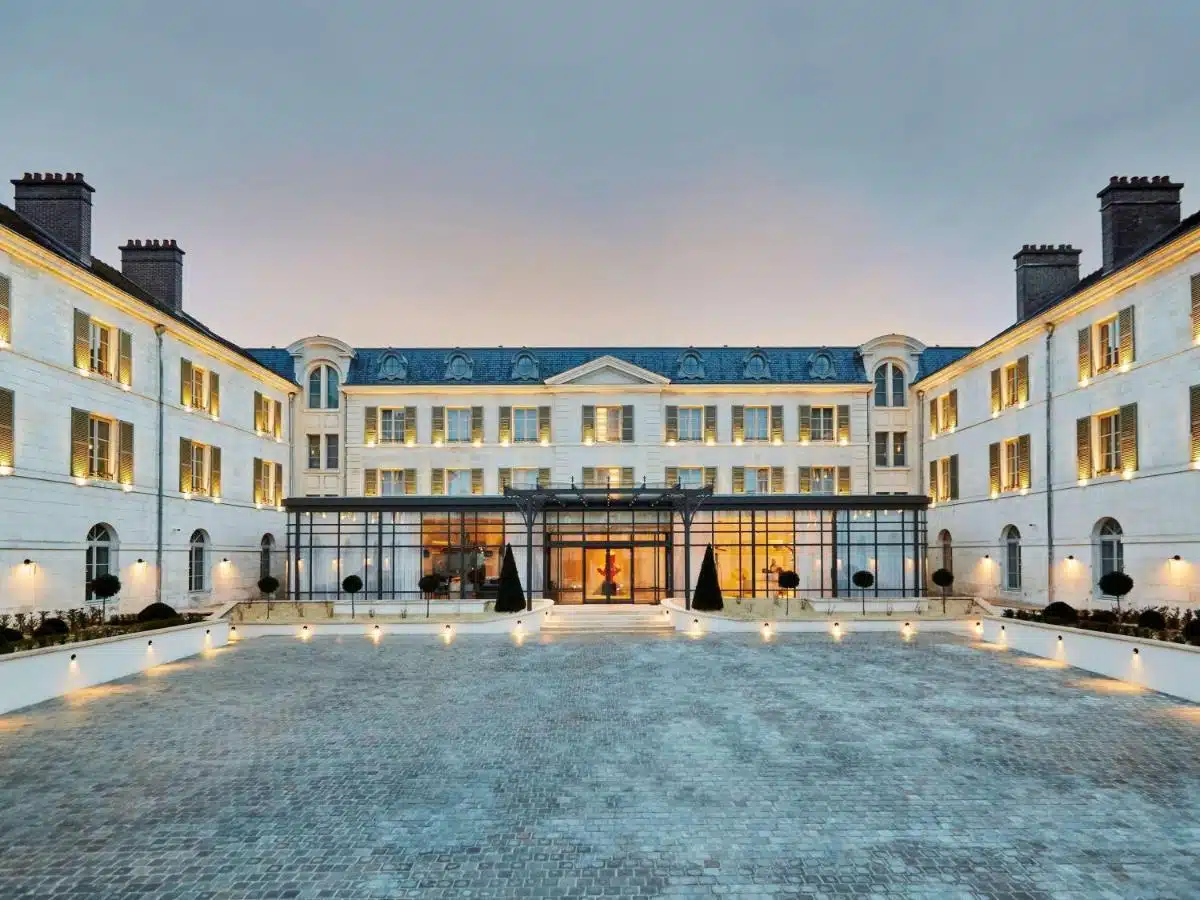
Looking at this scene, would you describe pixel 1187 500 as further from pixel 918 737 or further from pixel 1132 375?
pixel 918 737

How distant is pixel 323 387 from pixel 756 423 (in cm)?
2394

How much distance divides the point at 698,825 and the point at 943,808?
303cm

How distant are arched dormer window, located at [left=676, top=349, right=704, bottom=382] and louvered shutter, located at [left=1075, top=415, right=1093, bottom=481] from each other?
20126 mm

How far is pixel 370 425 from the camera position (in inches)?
1658

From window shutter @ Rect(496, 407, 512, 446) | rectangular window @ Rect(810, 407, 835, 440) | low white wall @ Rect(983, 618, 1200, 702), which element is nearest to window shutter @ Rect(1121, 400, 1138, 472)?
low white wall @ Rect(983, 618, 1200, 702)

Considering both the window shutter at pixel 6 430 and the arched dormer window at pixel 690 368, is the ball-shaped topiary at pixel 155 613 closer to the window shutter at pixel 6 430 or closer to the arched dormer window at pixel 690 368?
the window shutter at pixel 6 430

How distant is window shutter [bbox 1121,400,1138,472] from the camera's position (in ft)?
77.9

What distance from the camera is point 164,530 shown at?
28.1m

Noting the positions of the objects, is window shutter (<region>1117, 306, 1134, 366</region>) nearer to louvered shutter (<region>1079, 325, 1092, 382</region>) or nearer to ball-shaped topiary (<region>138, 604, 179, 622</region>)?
louvered shutter (<region>1079, 325, 1092, 382</region>)

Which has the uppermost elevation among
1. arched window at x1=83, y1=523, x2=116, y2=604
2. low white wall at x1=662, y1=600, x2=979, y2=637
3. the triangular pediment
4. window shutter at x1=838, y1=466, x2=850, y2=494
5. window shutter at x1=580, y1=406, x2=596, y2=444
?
the triangular pediment

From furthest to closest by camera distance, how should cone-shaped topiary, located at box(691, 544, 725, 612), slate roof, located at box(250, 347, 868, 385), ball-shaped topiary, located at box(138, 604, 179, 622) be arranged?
slate roof, located at box(250, 347, 868, 385), cone-shaped topiary, located at box(691, 544, 725, 612), ball-shaped topiary, located at box(138, 604, 179, 622)

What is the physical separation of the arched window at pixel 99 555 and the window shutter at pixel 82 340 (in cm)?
522

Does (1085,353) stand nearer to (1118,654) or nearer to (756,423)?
(1118,654)

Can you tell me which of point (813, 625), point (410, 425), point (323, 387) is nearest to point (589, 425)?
point (410, 425)
